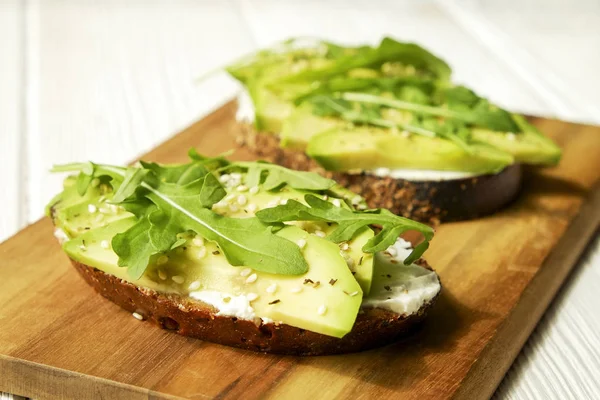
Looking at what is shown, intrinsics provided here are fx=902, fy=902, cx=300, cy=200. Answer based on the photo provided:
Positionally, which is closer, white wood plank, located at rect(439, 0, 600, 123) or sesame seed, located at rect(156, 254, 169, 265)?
sesame seed, located at rect(156, 254, 169, 265)

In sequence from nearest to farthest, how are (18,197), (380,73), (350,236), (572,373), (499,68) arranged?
(350,236) → (572,373) → (18,197) → (380,73) → (499,68)

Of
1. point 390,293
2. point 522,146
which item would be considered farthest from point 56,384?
point 522,146

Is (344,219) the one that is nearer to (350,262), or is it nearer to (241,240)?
(350,262)

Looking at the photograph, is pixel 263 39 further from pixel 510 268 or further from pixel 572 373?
pixel 572 373

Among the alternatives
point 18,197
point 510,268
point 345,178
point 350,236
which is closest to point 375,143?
point 345,178

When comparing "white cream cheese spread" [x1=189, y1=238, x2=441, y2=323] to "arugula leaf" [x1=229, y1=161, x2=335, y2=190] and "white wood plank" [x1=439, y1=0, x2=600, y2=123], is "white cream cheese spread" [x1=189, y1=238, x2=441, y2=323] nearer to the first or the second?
"arugula leaf" [x1=229, y1=161, x2=335, y2=190]

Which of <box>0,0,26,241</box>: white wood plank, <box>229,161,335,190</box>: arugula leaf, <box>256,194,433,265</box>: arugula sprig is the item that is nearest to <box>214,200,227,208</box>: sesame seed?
<box>229,161,335,190</box>: arugula leaf

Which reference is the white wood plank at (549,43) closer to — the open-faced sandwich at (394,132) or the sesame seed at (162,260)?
the open-faced sandwich at (394,132)
